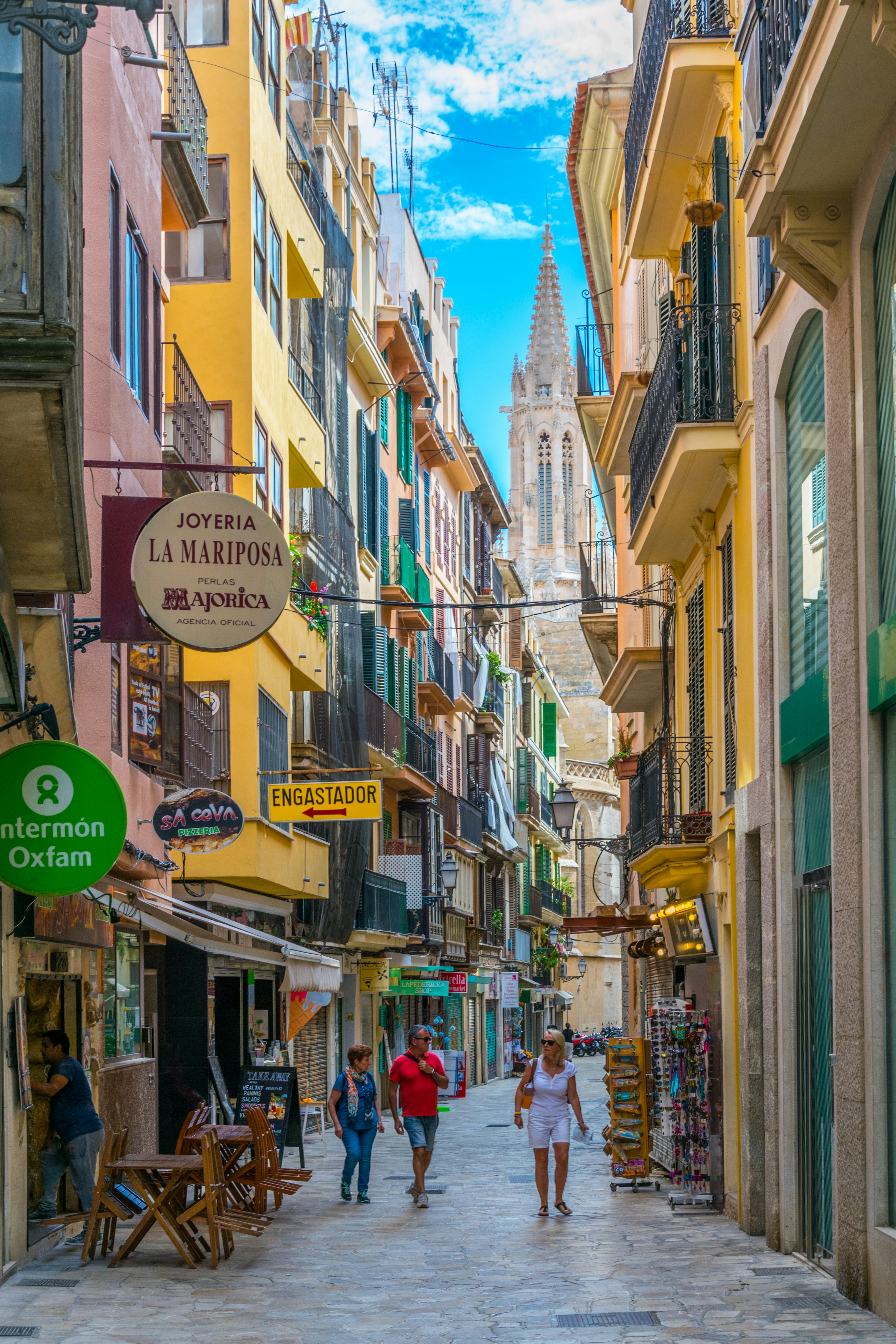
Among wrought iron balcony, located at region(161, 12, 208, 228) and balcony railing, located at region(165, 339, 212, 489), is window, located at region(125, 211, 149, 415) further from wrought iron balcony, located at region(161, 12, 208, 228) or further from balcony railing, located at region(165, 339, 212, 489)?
wrought iron balcony, located at region(161, 12, 208, 228)

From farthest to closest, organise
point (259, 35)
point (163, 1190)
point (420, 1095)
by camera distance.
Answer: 1. point (259, 35)
2. point (420, 1095)
3. point (163, 1190)

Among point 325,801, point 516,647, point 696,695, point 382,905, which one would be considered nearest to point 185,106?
point 325,801

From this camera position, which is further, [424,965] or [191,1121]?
[424,965]

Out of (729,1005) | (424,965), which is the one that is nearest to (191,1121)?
(729,1005)

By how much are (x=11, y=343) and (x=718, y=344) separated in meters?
8.53

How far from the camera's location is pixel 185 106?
59.6 feet

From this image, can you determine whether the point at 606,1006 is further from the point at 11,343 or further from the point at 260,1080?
the point at 11,343

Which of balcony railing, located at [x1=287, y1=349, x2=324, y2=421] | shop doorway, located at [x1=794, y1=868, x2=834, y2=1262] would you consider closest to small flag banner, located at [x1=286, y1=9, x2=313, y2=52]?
balcony railing, located at [x1=287, y1=349, x2=324, y2=421]

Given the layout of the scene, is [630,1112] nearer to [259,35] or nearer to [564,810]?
[564,810]

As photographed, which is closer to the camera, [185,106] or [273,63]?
[185,106]

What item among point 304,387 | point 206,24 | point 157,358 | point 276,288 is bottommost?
point 157,358

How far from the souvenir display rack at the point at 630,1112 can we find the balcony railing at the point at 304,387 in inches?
436

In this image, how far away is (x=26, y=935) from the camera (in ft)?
38.5

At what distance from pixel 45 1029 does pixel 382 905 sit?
18.6 meters
